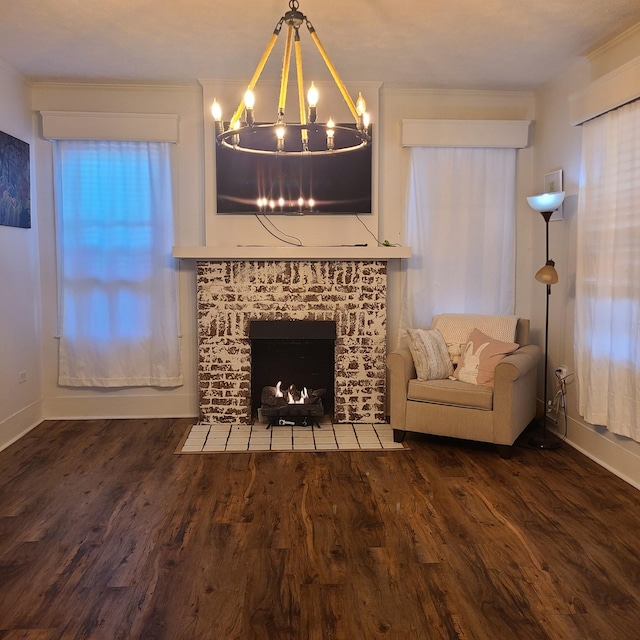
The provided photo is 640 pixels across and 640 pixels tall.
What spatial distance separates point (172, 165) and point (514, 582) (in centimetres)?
398

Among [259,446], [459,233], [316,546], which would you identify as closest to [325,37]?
[459,233]

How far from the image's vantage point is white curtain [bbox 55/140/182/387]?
5.00 m

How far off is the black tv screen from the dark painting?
1.45 metres

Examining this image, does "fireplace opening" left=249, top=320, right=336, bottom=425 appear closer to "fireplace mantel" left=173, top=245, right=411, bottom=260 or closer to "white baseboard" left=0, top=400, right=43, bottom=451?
"fireplace mantel" left=173, top=245, right=411, bottom=260

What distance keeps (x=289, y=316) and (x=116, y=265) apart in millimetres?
1474

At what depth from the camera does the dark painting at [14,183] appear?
172 inches

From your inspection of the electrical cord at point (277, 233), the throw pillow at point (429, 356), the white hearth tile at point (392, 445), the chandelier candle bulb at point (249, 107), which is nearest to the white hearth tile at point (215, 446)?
the white hearth tile at point (392, 445)

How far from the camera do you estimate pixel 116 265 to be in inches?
199

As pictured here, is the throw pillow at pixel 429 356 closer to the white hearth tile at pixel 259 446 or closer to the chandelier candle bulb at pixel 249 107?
the white hearth tile at pixel 259 446

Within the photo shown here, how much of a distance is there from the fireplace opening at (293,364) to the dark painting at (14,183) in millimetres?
1915

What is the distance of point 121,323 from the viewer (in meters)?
5.11

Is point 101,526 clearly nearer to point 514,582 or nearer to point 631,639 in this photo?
point 514,582

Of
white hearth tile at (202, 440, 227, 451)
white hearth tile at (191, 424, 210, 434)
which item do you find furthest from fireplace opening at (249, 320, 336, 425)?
white hearth tile at (202, 440, 227, 451)

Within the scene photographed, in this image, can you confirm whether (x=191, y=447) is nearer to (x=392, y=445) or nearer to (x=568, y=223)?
(x=392, y=445)
